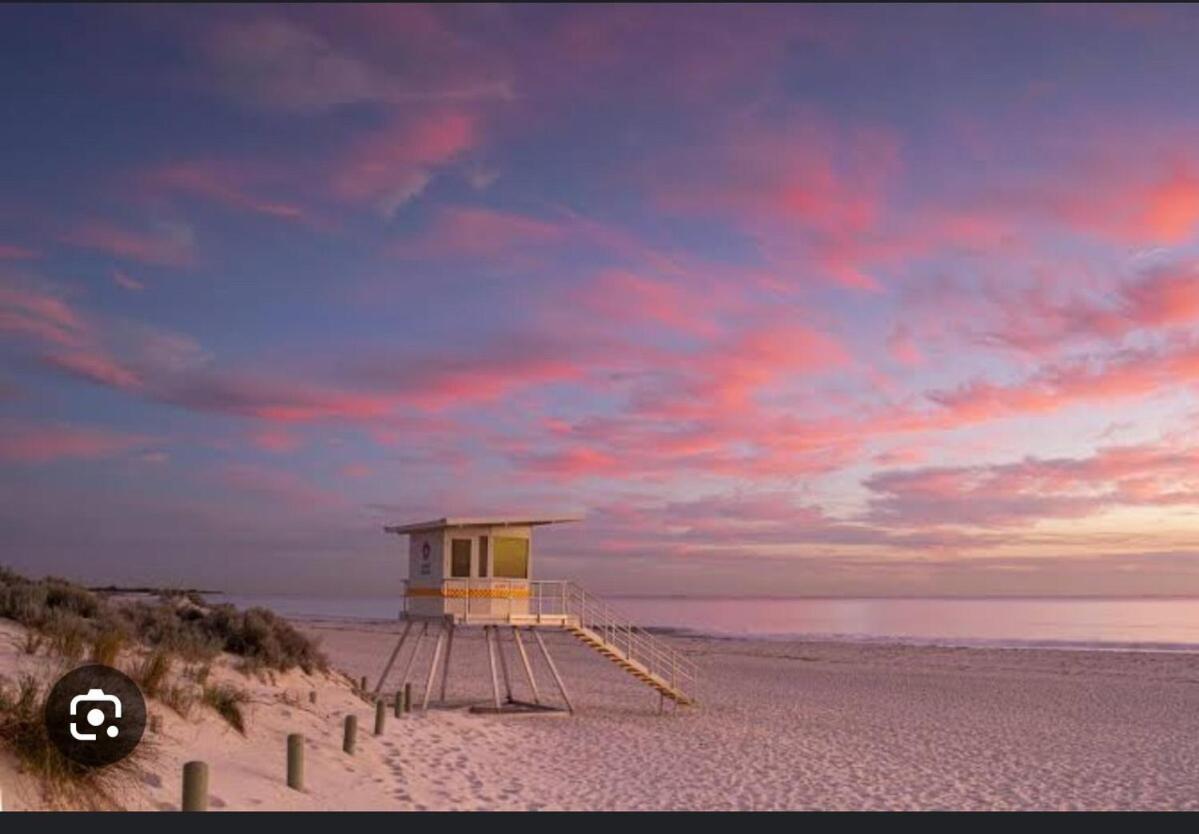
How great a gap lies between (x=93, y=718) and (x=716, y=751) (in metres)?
12.0

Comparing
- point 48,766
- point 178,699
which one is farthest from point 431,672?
point 48,766

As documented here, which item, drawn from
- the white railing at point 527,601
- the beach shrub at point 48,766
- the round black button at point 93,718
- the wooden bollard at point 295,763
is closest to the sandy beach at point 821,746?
the wooden bollard at point 295,763

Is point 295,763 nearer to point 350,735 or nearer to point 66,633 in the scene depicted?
point 350,735

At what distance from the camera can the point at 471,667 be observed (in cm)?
4175

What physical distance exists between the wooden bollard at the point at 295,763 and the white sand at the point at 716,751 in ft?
0.43

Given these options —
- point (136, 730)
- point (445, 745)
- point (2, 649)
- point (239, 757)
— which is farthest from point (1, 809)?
point (445, 745)

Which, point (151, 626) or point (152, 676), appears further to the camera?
point (151, 626)

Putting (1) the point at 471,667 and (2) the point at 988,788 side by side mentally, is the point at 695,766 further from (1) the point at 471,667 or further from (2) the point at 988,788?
(1) the point at 471,667

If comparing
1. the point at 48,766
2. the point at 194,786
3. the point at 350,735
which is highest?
the point at 48,766

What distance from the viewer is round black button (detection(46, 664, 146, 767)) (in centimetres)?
1114

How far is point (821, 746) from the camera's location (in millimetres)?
21906

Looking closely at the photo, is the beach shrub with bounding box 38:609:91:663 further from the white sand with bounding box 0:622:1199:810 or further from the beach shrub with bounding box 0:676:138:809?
the beach shrub with bounding box 0:676:138:809

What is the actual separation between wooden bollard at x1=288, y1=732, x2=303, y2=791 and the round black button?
5.77ft

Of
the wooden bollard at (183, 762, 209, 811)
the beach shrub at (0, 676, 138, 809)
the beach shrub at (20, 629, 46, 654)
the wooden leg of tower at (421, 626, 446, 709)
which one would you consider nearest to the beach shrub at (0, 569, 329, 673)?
the beach shrub at (20, 629, 46, 654)
